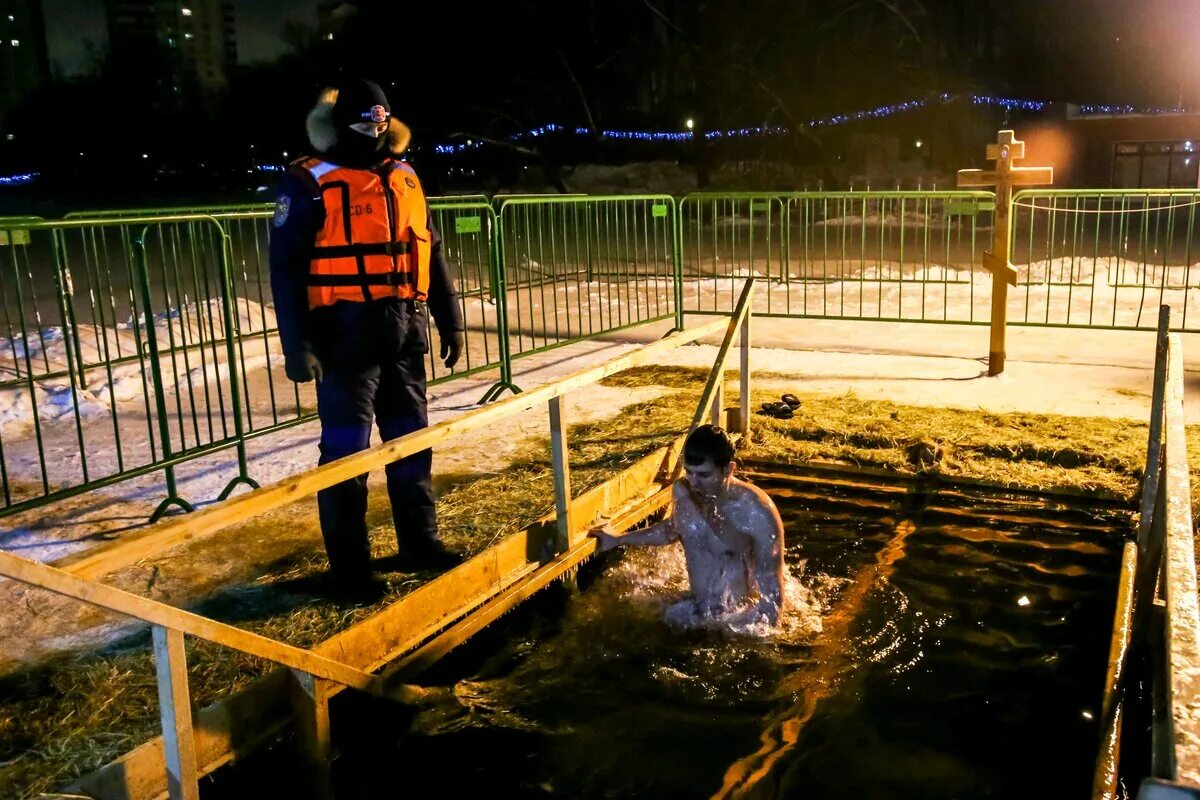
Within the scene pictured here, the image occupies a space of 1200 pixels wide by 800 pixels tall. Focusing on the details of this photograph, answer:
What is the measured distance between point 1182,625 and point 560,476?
11.2 feet

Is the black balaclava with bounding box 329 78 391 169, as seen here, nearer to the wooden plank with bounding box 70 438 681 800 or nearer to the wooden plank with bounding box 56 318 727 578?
the wooden plank with bounding box 56 318 727 578

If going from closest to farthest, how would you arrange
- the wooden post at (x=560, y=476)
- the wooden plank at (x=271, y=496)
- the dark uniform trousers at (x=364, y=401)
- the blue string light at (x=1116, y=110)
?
the wooden plank at (x=271, y=496) < the dark uniform trousers at (x=364, y=401) < the wooden post at (x=560, y=476) < the blue string light at (x=1116, y=110)

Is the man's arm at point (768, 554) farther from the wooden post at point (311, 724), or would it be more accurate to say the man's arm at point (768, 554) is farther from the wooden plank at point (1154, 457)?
the wooden post at point (311, 724)

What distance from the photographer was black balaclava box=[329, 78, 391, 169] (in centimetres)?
436

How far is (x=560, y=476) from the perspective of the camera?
Result: 502 cm

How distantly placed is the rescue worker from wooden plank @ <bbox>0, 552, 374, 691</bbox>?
99 cm

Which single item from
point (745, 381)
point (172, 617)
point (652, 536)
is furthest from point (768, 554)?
point (745, 381)

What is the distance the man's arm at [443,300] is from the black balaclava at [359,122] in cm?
59

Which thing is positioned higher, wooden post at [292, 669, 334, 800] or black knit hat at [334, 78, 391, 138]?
black knit hat at [334, 78, 391, 138]

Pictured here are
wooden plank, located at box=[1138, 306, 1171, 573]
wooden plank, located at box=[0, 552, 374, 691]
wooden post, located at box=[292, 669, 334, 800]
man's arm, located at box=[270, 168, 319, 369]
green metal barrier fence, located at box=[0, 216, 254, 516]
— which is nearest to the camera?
wooden plank, located at box=[0, 552, 374, 691]

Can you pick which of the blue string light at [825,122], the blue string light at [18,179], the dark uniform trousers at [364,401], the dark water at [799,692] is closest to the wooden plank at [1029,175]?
the dark water at [799,692]

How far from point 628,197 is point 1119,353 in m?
5.16

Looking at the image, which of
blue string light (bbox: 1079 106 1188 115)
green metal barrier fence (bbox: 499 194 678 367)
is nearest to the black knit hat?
green metal barrier fence (bbox: 499 194 678 367)

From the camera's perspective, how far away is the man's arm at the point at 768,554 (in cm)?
448
